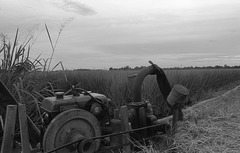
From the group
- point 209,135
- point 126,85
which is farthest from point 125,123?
point 126,85

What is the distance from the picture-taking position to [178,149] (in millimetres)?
1957

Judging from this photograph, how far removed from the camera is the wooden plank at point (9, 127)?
1560 millimetres

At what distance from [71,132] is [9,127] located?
383 mm

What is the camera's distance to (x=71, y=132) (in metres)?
1.66

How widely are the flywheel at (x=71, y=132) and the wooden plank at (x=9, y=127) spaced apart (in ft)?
0.70

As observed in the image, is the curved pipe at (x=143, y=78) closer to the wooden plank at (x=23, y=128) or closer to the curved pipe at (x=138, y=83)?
the curved pipe at (x=138, y=83)

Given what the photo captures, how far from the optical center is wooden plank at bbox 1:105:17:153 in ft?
5.12

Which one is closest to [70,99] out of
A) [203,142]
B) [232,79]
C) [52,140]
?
[52,140]

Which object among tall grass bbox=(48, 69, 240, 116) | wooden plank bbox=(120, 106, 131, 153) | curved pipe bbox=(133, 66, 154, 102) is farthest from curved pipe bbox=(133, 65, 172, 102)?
tall grass bbox=(48, 69, 240, 116)

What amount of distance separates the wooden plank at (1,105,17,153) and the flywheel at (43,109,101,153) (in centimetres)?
21

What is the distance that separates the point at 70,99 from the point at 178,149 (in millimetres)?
913

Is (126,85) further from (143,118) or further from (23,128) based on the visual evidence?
(23,128)

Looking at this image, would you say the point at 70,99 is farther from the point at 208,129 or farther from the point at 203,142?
the point at 208,129

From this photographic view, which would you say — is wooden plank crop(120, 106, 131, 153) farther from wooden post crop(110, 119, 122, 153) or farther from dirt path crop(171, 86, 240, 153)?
dirt path crop(171, 86, 240, 153)
